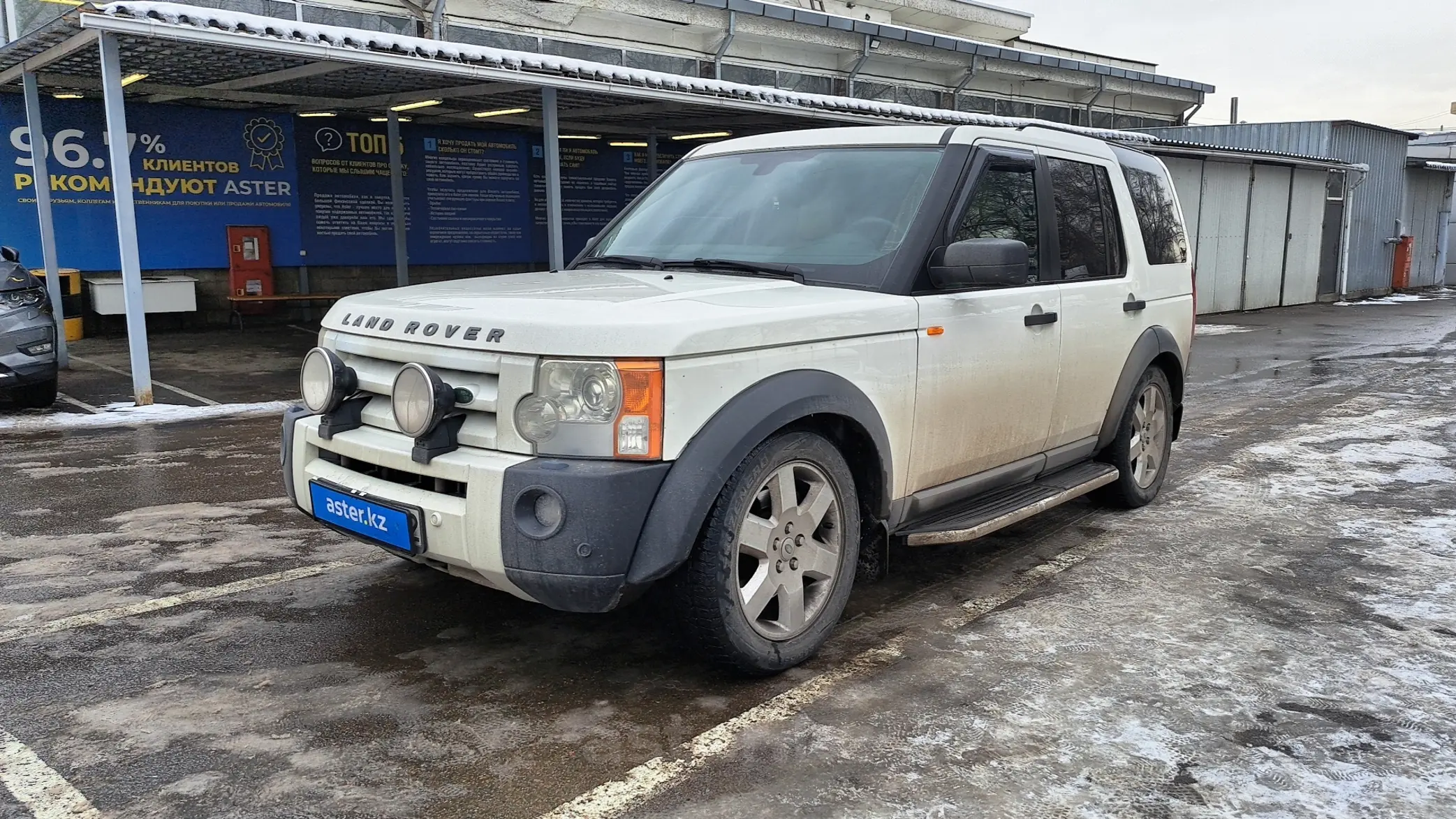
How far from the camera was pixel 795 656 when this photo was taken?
3.62m

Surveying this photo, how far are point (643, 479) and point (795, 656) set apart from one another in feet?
3.12

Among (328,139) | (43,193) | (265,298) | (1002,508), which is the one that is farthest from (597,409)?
(328,139)

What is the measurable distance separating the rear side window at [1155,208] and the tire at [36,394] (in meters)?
8.65

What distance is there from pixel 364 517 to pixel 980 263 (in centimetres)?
230

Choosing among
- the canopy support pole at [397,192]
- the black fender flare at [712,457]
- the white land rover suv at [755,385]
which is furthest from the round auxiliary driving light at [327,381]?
the canopy support pole at [397,192]

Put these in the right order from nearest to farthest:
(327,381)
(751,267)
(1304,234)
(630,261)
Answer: (327,381)
(751,267)
(630,261)
(1304,234)

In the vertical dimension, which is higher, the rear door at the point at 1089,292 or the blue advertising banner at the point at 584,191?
the blue advertising banner at the point at 584,191

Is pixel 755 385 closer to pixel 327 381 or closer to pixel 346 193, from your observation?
pixel 327 381

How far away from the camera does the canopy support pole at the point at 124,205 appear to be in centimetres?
883

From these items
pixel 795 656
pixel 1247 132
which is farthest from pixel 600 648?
pixel 1247 132

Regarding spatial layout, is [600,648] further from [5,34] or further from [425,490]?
[5,34]

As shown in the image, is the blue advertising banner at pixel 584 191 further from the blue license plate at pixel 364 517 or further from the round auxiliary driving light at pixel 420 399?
the round auxiliary driving light at pixel 420 399

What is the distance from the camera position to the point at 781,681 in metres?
3.60

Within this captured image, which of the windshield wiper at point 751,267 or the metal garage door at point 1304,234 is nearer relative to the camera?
the windshield wiper at point 751,267
